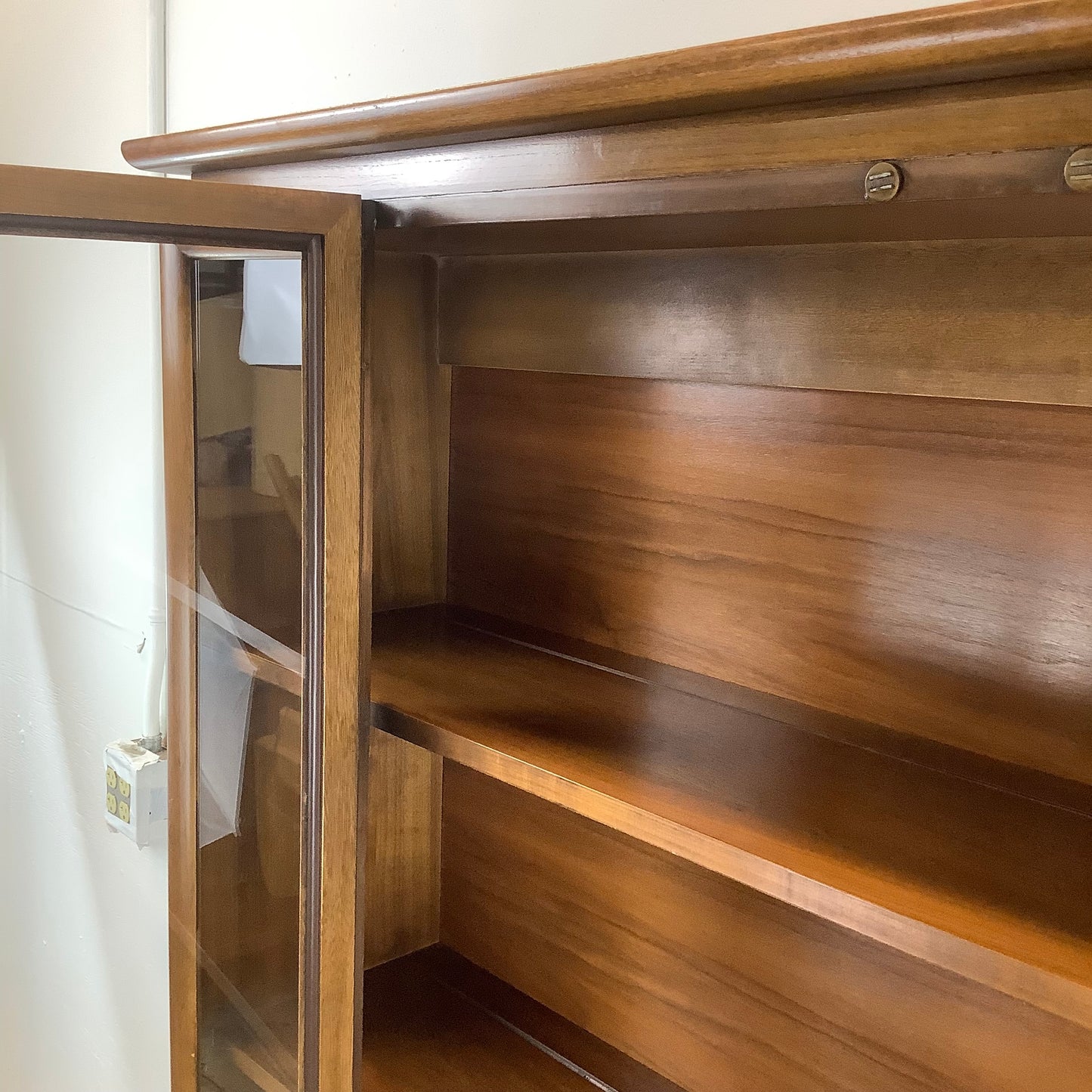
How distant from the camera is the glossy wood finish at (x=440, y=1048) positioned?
110 cm

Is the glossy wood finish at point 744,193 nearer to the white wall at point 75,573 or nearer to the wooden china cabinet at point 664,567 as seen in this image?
the wooden china cabinet at point 664,567

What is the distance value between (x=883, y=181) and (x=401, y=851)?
959 millimetres

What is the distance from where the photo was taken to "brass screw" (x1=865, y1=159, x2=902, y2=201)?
525 millimetres

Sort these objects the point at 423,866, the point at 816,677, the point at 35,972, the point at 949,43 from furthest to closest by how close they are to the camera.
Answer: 1. the point at 35,972
2. the point at 423,866
3. the point at 816,677
4. the point at 949,43

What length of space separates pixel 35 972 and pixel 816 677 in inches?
46.3

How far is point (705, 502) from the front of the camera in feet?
3.21

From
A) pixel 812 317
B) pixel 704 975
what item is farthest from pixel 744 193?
pixel 704 975

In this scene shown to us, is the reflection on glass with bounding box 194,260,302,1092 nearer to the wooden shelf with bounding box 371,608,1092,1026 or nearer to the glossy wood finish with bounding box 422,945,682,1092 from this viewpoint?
the wooden shelf with bounding box 371,608,1092,1026

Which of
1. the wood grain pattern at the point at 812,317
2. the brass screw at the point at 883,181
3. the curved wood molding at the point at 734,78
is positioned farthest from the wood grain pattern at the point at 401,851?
the brass screw at the point at 883,181

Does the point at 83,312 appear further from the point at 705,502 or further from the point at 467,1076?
the point at 467,1076

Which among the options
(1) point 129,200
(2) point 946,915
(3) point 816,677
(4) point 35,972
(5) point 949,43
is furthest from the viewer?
(4) point 35,972

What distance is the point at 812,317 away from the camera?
0.86 m

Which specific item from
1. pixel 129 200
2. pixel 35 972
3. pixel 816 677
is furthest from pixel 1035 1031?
Result: pixel 35 972

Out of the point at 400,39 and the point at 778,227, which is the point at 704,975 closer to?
the point at 778,227
